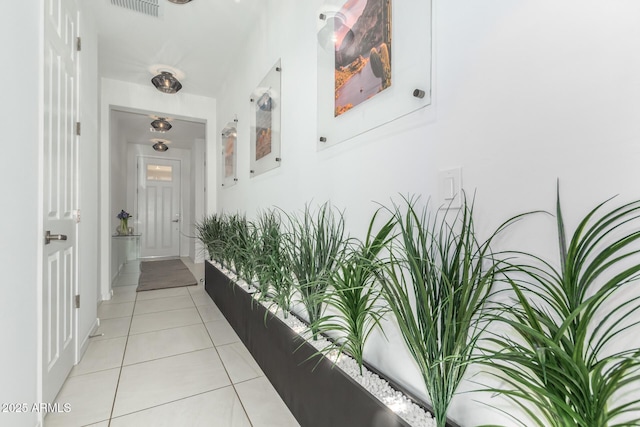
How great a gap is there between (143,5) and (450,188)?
10.3 feet

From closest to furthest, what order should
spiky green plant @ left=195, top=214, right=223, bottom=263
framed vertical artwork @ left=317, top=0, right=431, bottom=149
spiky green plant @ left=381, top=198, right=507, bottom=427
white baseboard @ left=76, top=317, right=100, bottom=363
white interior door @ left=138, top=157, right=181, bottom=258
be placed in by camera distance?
spiky green plant @ left=381, top=198, right=507, bottom=427
framed vertical artwork @ left=317, top=0, right=431, bottom=149
white baseboard @ left=76, top=317, right=100, bottom=363
spiky green plant @ left=195, top=214, right=223, bottom=263
white interior door @ left=138, top=157, right=181, bottom=258

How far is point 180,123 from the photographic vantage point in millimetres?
5172

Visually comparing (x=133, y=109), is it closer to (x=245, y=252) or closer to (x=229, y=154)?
(x=229, y=154)

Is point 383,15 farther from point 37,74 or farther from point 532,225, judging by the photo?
point 37,74

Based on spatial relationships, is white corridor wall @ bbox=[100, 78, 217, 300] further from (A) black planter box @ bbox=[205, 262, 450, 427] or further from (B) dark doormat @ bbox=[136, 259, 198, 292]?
(A) black planter box @ bbox=[205, 262, 450, 427]

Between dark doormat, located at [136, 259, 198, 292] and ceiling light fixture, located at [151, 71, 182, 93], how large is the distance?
272 cm

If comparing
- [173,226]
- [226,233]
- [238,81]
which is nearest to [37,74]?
[226,233]

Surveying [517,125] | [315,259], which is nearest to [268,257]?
[315,259]

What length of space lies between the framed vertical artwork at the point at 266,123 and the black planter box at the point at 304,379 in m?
1.14

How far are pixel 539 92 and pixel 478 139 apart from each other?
18 centimetres

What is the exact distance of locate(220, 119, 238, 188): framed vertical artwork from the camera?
11.7ft

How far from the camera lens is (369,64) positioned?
52.6 inches

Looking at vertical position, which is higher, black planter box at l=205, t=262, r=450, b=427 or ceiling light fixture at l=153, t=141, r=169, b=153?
ceiling light fixture at l=153, t=141, r=169, b=153

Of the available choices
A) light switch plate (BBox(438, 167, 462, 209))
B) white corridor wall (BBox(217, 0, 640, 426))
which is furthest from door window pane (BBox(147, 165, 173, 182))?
light switch plate (BBox(438, 167, 462, 209))
